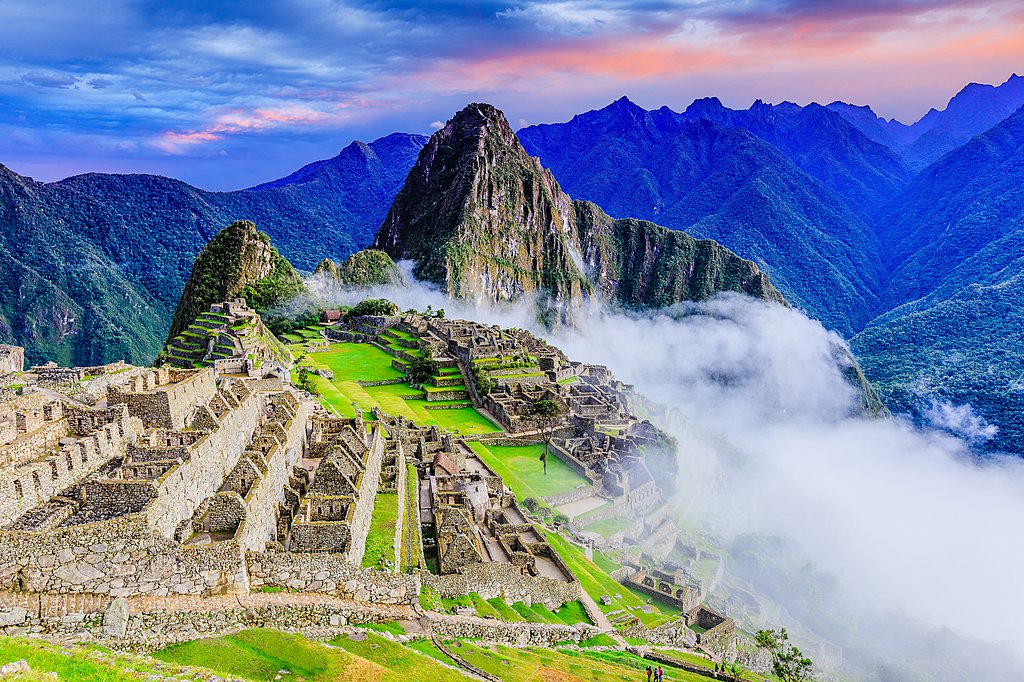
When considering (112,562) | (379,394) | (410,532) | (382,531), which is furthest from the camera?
(379,394)

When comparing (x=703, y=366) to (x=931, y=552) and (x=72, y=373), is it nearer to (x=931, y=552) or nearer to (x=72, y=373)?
(x=931, y=552)

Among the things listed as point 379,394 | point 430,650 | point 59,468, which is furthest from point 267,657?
point 379,394

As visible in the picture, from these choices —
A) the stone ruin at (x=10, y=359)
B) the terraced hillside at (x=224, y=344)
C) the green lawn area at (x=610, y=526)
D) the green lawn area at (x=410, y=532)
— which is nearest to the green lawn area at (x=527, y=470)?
the green lawn area at (x=610, y=526)

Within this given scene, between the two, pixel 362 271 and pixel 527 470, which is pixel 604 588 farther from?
pixel 362 271

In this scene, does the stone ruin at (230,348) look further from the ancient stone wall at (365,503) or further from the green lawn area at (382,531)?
the green lawn area at (382,531)

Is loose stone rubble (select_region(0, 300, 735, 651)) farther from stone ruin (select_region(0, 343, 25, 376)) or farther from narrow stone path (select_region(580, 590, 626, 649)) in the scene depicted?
stone ruin (select_region(0, 343, 25, 376))

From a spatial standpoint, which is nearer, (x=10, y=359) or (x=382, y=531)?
(x=382, y=531)
